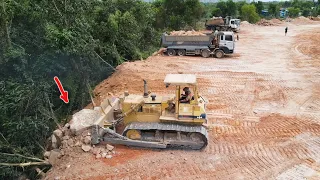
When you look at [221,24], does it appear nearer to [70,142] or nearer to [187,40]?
[187,40]

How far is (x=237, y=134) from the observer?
1035cm

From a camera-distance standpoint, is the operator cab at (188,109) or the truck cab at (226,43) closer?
the operator cab at (188,109)

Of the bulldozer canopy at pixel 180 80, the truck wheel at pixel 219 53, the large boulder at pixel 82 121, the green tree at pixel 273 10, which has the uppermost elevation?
the green tree at pixel 273 10

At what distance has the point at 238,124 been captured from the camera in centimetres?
1123

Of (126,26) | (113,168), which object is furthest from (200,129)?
(126,26)

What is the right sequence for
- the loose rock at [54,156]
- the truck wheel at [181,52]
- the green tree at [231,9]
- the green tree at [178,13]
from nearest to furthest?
the loose rock at [54,156] → the truck wheel at [181,52] → the green tree at [178,13] → the green tree at [231,9]

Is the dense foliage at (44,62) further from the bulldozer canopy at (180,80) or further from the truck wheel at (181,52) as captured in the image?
the bulldozer canopy at (180,80)

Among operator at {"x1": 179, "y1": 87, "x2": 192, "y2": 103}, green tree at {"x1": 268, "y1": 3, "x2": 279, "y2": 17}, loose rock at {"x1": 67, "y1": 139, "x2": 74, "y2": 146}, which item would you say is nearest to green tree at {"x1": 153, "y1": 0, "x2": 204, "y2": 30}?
operator at {"x1": 179, "y1": 87, "x2": 192, "y2": 103}

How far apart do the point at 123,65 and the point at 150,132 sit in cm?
992

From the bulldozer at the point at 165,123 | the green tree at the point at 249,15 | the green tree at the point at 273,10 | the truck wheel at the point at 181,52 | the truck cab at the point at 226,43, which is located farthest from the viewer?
the green tree at the point at 273,10

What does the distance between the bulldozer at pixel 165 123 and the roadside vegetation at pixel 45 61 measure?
8.15 ft

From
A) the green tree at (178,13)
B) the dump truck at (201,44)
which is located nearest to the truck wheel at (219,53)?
the dump truck at (201,44)

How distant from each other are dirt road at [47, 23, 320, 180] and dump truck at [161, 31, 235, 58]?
83cm

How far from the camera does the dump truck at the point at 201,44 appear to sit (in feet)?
72.8
